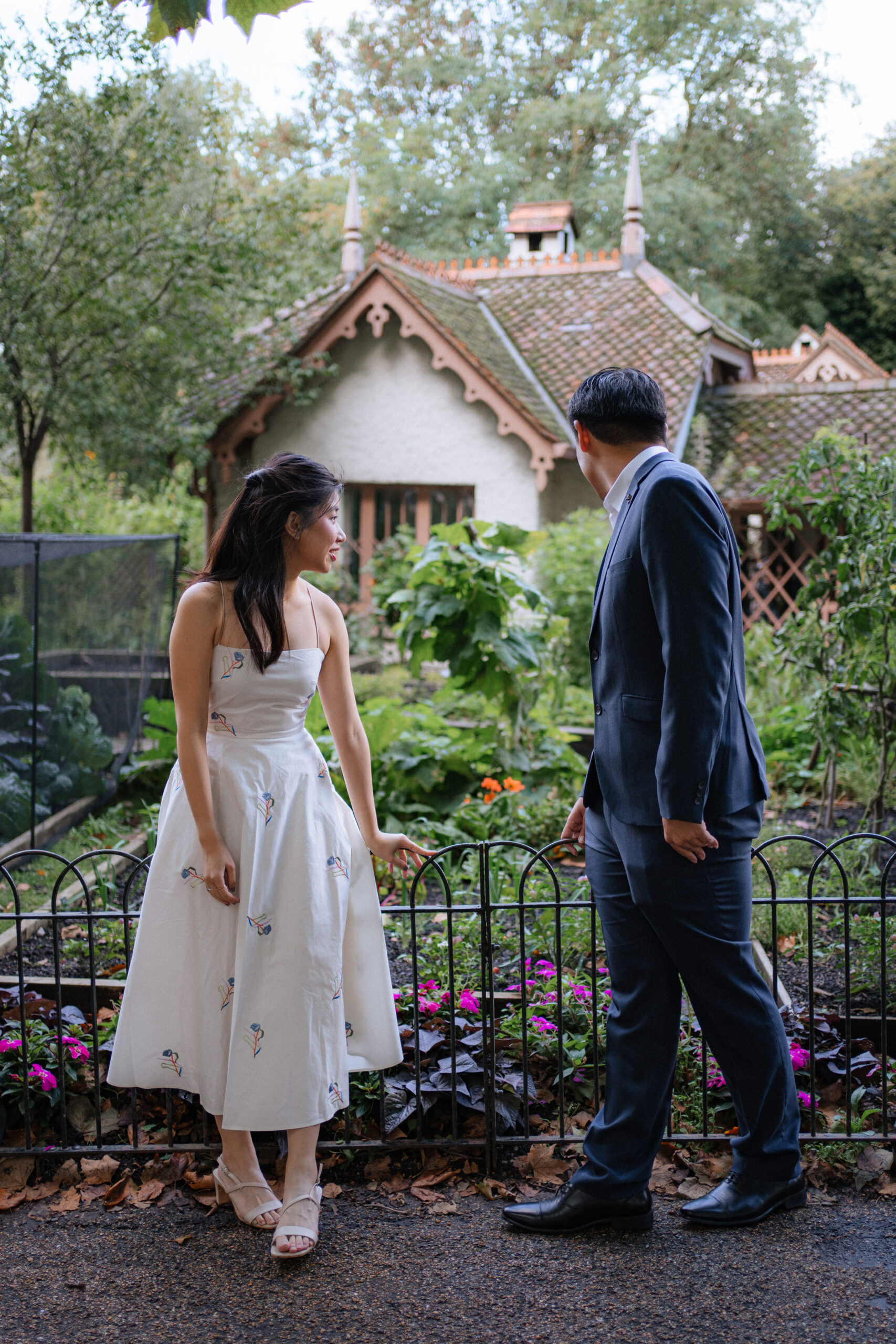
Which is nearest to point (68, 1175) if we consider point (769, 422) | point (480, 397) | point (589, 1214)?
point (589, 1214)

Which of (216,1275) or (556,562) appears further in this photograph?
(556,562)

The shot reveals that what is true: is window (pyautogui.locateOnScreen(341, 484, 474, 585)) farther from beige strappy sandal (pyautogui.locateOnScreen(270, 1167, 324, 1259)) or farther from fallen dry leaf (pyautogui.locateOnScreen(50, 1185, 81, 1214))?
beige strappy sandal (pyautogui.locateOnScreen(270, 1167, 324, 1259))

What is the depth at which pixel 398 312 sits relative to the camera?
1262 centimetres

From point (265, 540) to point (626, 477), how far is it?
88 cm

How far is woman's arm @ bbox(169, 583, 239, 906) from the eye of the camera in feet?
8.27

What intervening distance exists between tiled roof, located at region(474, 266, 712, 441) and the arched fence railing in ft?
30.6

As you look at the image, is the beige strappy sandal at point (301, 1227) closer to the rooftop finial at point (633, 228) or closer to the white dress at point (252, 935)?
the white dress at point (252, 935)

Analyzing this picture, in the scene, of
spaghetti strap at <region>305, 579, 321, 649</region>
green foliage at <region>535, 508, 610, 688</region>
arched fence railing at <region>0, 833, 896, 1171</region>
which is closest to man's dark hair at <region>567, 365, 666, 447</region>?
spaghetti strap at <region>305, 579, 321, 649</region>

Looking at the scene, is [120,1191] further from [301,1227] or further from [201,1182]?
[301,1227]

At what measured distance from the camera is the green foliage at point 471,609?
5.86 meters

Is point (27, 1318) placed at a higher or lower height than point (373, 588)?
lower

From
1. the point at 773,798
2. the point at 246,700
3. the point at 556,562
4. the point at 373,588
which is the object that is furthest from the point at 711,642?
the point at 373,588

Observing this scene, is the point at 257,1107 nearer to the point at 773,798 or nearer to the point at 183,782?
the point at 183,782

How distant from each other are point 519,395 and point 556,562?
3.05 metres
